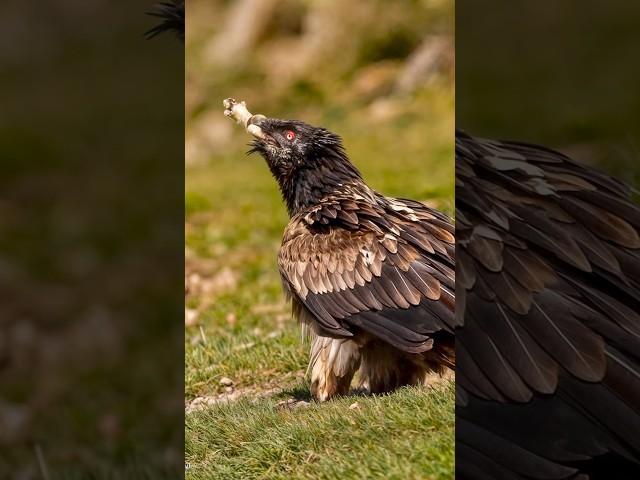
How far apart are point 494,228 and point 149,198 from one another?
2771 mm

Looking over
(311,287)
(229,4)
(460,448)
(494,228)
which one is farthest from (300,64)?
(460,448)

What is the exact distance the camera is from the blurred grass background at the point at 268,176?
3.78 meters

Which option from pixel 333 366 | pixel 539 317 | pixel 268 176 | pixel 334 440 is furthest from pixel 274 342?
pixel 539 317

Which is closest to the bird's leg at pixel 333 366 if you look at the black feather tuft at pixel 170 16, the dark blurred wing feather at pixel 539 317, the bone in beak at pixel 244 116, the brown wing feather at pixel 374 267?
the brown wing feather at pixel 374 267

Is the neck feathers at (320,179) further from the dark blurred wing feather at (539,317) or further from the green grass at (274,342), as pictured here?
the dark blurred wing feather at (539,317)

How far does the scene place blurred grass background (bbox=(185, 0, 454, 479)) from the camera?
378 centimetres

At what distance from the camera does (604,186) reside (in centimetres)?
422

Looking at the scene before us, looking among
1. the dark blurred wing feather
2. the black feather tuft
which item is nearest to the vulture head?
the black feather tuft

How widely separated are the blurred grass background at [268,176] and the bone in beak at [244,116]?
0.20 ft

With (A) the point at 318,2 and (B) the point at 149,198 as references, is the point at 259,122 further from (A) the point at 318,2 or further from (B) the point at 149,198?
(B) the point at 149,198

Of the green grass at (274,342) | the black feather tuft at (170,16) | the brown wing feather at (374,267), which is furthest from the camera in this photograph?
the black feather tuft at (170,16)

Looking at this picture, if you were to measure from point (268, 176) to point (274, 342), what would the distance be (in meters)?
1.10

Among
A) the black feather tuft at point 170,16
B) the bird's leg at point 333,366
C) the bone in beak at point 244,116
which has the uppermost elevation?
the black feather tuft at point 170,16

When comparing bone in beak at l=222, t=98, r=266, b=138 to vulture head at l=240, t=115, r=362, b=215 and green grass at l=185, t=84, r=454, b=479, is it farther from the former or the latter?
green grass at l=185, t=84, r=454, b=479
